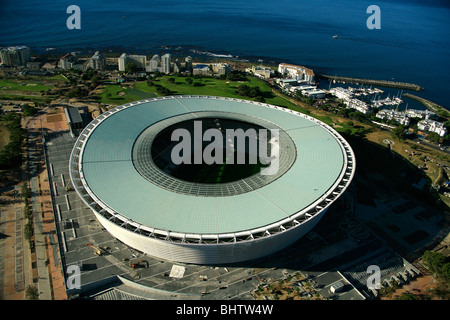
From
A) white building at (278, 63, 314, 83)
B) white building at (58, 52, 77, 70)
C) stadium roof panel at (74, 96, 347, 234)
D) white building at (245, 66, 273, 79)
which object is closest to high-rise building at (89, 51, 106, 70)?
white building at (58, 52, 77, 70)

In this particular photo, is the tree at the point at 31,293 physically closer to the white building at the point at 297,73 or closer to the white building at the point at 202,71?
the white building at the point at 202,71

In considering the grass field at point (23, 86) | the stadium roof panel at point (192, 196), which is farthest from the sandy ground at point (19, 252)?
the grass field at point (23, 86)

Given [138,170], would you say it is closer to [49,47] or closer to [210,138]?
[210,138]

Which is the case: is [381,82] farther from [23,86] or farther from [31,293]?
[23,86]

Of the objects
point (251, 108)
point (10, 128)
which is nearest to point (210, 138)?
point (251, 108)

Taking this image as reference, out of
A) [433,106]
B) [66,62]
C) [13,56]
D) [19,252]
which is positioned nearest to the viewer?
[19,252]

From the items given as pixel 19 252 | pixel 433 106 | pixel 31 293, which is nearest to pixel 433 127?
pixel 433 106

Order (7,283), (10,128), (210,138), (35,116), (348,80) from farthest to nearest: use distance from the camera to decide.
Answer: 1. (348,80)
2. (35,116)
3. (10,128)
4. (210,138)
5. (7,283)
